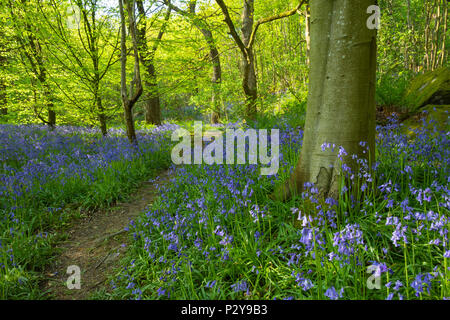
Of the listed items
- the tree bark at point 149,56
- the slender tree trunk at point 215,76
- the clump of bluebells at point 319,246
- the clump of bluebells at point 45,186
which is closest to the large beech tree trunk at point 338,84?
the clump of bluebells at point 319,246

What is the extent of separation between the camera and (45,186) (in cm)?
448

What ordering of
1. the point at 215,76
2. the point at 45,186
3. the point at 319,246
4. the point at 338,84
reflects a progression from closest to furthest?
the point at 319,246 < the point at 338,84 < the point at 45,186 < the point at 215,76

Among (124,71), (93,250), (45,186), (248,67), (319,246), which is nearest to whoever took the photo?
(319,246)

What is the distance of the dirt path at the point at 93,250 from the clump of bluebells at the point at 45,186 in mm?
191

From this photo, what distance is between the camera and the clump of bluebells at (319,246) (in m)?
1.65

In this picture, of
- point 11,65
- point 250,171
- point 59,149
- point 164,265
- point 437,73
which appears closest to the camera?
point 164,265

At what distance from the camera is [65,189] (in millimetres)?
4523

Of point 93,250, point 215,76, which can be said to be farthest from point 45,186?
point 215,76

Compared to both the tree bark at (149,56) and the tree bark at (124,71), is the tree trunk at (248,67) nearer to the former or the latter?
the tree bark at (149,56)

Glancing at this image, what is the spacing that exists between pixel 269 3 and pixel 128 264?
40.7 ft

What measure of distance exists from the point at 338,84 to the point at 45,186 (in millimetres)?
4830

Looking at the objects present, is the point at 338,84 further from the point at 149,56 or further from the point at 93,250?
the point at 149,56

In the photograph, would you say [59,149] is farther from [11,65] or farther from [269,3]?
[269,3]
